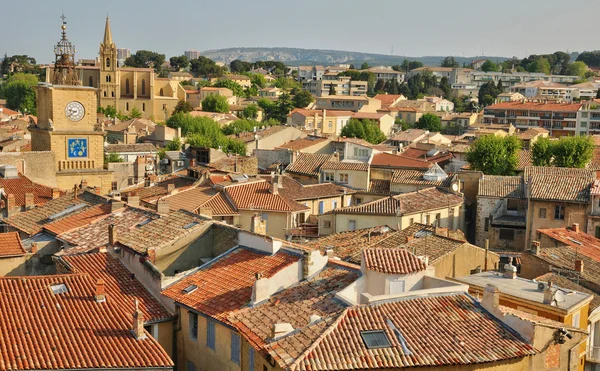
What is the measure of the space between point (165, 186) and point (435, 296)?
28.1 meters

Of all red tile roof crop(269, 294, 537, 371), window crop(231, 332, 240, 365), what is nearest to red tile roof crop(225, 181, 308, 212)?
window crop(231, 332, 240, 365)

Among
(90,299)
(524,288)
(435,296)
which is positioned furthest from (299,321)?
(524,288)

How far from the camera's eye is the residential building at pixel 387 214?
40094 mm

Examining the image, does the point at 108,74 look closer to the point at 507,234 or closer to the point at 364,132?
the point at 364,132

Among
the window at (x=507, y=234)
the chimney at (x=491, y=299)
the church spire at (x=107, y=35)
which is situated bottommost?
the window at (x=507, y=234)

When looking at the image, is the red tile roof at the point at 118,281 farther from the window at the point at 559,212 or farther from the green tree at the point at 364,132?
the green tree at the point at 364,132

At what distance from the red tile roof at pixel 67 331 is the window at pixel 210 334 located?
1854mm

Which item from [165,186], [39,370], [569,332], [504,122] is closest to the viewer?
[39,370]

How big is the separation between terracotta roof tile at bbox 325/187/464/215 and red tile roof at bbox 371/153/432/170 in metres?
9.61

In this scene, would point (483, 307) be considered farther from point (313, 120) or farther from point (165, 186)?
point (313, 120)

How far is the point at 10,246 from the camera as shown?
81.3ft

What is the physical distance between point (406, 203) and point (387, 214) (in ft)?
6.45

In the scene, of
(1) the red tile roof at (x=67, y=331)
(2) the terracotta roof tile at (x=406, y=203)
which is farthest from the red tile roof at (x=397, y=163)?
(1) the red tile roof at (x=67, y=331)

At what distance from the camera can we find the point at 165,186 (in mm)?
45094
